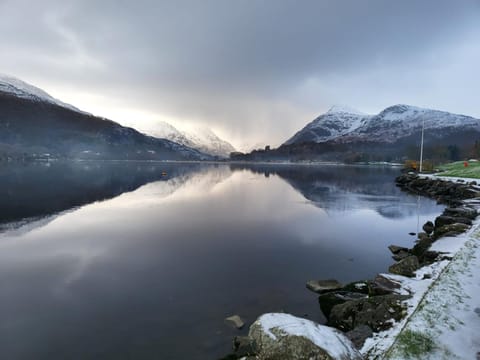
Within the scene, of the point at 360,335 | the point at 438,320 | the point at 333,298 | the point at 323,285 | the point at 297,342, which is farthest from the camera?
the point at 323,285

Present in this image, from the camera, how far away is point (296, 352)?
5.69 metres

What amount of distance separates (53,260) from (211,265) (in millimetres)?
8676

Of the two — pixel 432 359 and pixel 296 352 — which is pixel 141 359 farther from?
pixel 432 359

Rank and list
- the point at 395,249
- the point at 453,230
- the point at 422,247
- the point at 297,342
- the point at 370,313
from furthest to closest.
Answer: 1. the point at 395,249
2. the point at 453,230
3. the point at 422,247
4. the point at 370,313
5. the point at 297,342

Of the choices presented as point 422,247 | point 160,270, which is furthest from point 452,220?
point 160,270

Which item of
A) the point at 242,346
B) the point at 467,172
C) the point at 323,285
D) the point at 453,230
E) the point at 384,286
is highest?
the point at 467,172

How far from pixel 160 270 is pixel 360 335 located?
10.0 meters

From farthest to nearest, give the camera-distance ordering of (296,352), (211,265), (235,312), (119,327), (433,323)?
(211,265)
(235,312)
(119,327)
(433,323)
(296,352)

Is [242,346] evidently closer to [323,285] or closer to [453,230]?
[323,285]

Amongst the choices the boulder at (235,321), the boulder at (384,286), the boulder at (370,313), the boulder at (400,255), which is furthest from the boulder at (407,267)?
the boulder at (235,321)

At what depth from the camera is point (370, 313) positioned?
8.54 metres

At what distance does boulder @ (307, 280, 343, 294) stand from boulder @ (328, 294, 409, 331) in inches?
92.8

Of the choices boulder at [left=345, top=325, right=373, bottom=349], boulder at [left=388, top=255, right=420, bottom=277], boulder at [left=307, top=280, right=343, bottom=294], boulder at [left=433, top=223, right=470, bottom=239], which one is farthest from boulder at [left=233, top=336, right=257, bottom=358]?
boulder at [left=433, top=223, right=470, bottom=239]

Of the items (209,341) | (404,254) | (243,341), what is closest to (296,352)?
(243,341)
